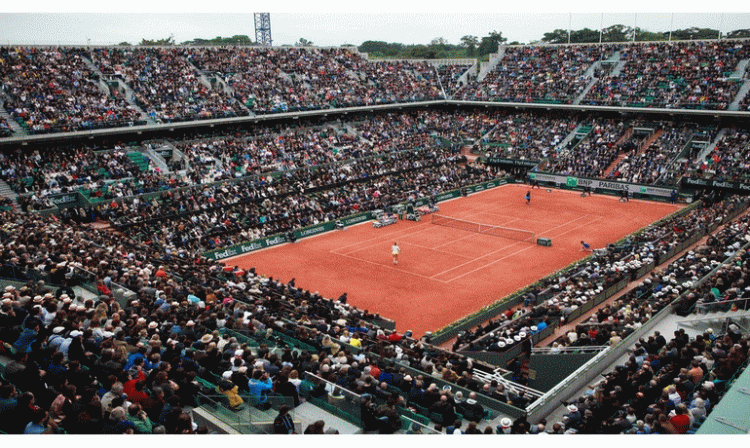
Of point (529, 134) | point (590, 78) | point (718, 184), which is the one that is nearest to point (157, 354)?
point (718, 184)

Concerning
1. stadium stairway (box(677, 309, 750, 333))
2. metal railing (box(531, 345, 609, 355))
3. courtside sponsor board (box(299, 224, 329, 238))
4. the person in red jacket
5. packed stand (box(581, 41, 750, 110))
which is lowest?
courtside sponsor board (box(299, 224, 329, 238))

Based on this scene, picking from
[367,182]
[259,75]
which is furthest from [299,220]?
[259,75]

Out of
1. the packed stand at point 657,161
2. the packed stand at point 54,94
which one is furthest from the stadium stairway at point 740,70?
the packed stand at point 54,94

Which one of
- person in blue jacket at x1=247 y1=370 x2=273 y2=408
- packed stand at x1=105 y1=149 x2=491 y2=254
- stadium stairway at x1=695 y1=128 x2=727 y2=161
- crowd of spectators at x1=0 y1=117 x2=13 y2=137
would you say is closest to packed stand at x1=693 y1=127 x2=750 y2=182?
stadium stairway at x1=695 y1=128 x2=727 y2=161

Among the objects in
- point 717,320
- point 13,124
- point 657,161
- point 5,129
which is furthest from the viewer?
point 657,161

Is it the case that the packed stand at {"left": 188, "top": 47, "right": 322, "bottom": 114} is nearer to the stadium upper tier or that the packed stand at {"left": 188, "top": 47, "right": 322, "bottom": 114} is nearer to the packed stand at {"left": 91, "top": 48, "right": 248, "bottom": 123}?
the stadium upper tier

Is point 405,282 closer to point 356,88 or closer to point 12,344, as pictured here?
point 12,344

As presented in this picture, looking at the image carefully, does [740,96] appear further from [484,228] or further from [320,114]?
[320,114]
